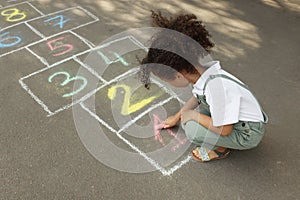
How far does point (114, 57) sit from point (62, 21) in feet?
2.28

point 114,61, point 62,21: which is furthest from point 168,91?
point 62,21

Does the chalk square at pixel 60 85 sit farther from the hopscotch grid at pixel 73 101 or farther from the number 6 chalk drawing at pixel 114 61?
the number 6 chalk drawing at pixel 114 61

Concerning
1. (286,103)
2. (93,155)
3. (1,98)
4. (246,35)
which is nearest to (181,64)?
(93,155)

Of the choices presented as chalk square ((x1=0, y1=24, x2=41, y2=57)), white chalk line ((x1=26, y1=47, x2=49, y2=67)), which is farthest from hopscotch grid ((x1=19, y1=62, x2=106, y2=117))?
chalk square ((x1=0, y1=24, x2=41, y2=57))

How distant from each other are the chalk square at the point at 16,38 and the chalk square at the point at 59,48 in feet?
0.31

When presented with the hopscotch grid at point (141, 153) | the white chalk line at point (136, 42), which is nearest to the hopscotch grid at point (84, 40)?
the white chalk line at point (136, 42)

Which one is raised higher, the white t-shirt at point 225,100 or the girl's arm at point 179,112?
the white t-shirt at point 225,100

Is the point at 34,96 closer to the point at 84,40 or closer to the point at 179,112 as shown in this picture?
the point at 84,40

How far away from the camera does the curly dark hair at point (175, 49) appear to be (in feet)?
5.33

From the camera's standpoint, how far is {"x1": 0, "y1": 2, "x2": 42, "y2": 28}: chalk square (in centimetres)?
292

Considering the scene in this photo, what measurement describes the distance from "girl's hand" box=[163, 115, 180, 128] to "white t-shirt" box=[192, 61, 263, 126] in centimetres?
41

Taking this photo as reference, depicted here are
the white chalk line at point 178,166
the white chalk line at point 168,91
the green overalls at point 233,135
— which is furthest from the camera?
the white chalk line at point 168,91

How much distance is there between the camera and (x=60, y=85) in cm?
235

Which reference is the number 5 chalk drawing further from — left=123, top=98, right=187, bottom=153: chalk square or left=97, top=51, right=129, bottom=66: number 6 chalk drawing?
left=97, top=51, right=129, bottom=66: number 6 chalk drawing
